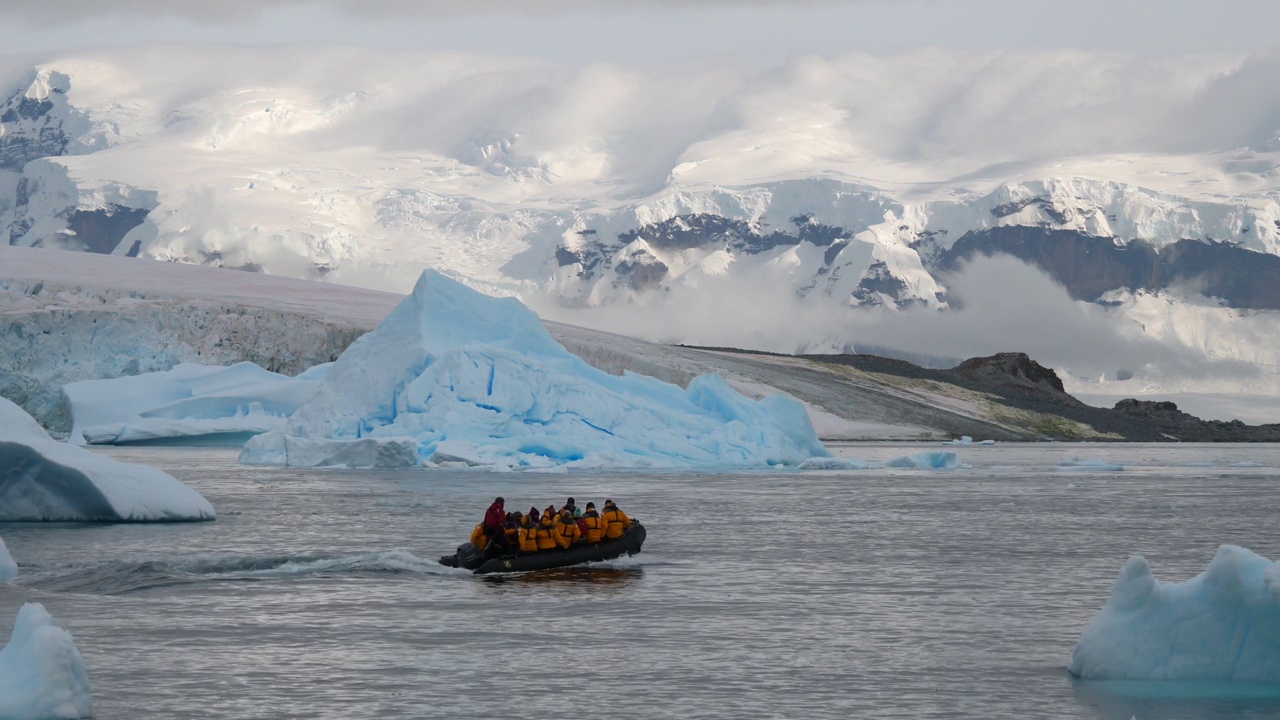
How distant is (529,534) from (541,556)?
0.49 meters

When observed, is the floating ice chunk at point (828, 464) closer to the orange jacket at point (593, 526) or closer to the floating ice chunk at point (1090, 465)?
the floating ice chunk at point (1090, 465)

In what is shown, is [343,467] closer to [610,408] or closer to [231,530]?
[610,408]

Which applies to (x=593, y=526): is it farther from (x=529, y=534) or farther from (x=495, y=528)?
(x=495, y=528)

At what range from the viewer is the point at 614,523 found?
86.1 ft

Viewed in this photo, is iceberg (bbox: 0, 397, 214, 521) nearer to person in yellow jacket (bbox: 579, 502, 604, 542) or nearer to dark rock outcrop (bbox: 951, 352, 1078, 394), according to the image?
person in yellow jacket (bbox: 579, 502, 604, 542)

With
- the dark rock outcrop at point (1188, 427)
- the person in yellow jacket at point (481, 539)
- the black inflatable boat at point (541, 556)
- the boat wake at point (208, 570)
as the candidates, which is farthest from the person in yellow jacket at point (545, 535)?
the dark rock outcrop at point (1188, 427)

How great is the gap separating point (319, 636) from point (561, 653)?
9.79ft

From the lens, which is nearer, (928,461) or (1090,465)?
(928,461)

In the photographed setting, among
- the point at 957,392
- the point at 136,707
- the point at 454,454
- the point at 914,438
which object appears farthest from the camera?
the point at 957,392

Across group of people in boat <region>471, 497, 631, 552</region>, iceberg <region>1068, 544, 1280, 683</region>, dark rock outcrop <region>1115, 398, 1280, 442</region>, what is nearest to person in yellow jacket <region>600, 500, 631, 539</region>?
group of people in boat <region>471, 497, 631, 552</region>

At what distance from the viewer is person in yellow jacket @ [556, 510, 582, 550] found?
2592 centimetres

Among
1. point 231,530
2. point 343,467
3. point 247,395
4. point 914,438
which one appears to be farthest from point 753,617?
point 914,438

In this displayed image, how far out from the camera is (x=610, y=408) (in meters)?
52.8

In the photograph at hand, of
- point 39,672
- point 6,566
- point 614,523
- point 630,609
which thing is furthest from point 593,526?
point 39,672
